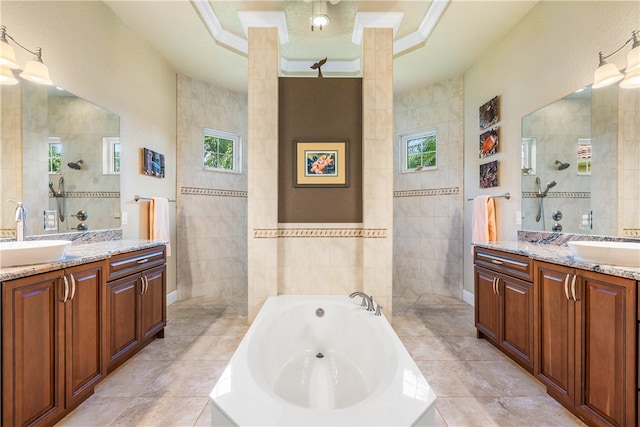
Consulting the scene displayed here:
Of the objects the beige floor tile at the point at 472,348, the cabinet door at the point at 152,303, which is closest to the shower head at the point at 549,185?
the beige floor tile at the point at 472,348

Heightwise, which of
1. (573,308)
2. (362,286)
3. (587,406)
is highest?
(573,308)

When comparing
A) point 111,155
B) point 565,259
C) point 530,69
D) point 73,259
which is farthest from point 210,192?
point 530,69

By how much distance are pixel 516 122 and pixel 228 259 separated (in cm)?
384

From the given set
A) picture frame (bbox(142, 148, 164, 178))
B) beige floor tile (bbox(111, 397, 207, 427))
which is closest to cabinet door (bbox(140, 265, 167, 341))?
beige floor tile (bbox(111, 397, 207, 427))

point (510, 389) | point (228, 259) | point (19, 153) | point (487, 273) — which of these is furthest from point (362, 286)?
point (19, 153)

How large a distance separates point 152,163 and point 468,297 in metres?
4.11

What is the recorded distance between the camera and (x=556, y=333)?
5.55ft

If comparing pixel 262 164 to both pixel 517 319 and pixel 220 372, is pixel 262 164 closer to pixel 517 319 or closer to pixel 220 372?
pixel 220 372

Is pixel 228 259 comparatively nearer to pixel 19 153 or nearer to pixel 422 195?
pixel 19 153

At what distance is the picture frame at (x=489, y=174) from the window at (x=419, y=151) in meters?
0.72

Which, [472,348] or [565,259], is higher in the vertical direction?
[565,259]

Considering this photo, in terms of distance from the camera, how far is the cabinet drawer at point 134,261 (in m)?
1.93

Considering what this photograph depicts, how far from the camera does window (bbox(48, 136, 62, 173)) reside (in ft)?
6.48

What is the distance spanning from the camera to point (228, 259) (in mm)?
3988
